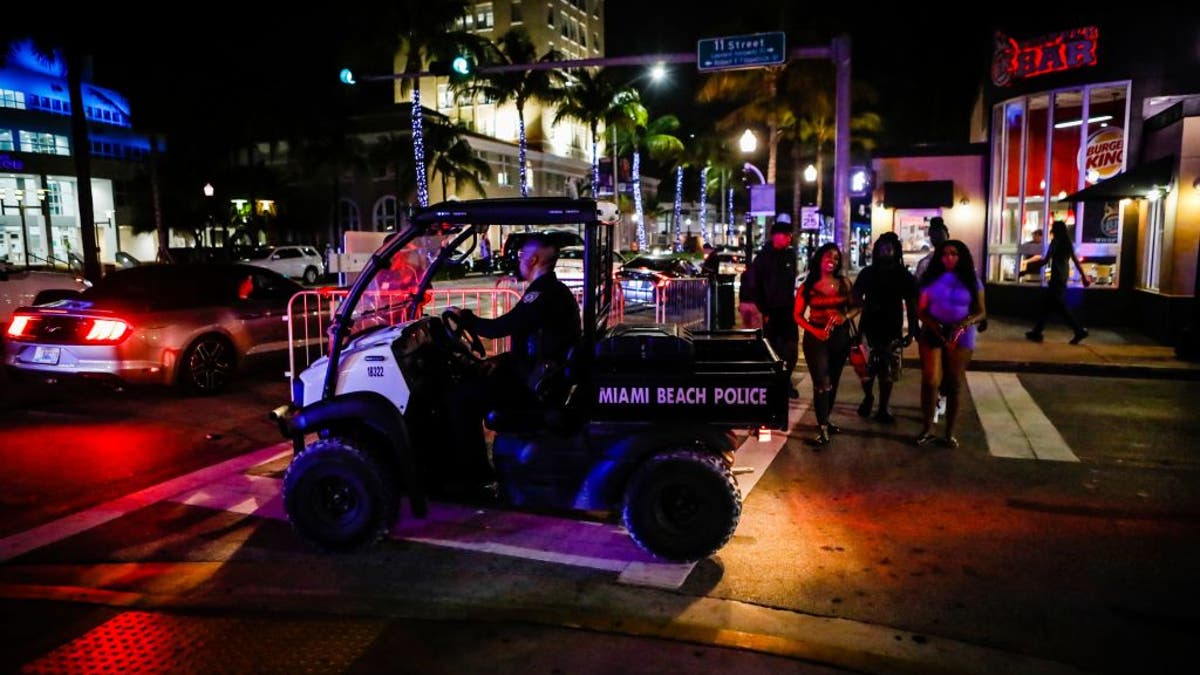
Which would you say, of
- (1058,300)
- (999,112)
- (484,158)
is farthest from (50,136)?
(1058,300)

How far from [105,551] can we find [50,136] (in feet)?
186

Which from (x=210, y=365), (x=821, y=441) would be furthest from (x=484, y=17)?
(x=821, y=441)

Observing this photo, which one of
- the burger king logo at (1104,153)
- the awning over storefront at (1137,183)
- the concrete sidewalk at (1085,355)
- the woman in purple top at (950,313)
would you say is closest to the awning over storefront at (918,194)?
the burger king logo at (1104,153)

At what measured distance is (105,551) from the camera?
204 inches

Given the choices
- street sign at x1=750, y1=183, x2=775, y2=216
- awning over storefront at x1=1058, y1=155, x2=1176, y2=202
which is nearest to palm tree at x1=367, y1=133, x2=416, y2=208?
street sign at x1=750, y1=183, x2=775, y2=216

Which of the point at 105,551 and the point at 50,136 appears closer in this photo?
the point at 105,551

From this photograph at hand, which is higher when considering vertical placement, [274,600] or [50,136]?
[50,136]

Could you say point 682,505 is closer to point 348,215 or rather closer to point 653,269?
point 653,269

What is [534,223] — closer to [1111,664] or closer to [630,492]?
[630,492]

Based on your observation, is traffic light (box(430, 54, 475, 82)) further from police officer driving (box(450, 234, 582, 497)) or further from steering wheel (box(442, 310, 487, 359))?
police officer driving (box(450, 234, 582, 497))

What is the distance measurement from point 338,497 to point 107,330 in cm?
523

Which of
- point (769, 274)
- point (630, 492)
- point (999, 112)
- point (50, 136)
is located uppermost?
point (50, 136)

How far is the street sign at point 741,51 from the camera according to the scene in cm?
1394

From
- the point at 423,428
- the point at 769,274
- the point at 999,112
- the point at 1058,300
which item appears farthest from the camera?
the point at 999,112
